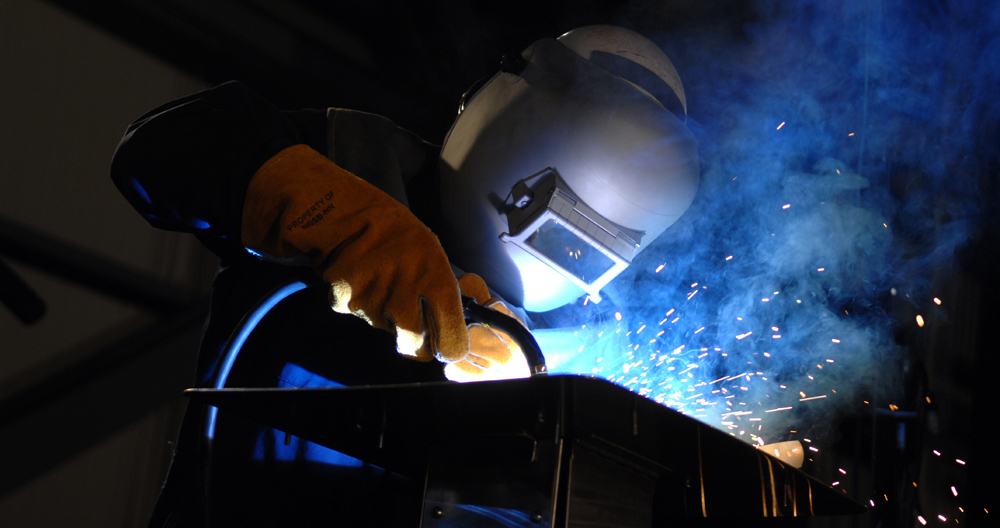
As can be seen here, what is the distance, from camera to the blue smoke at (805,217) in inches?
50.8

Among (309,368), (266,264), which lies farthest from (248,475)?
(266,264)

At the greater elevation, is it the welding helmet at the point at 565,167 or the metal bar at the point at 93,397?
the welding helmet at the point at 565,167

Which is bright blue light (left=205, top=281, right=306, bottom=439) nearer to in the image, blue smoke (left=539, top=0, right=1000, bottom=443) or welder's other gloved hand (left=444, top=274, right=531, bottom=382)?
welder's other gloved hand (left=444, top=274, right=531, bottom=382)

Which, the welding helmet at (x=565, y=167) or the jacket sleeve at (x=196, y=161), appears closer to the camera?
the jacket sleeve at (x=196, y=161)

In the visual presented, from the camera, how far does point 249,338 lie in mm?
940

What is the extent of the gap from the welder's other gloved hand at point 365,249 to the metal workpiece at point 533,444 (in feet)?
0.82

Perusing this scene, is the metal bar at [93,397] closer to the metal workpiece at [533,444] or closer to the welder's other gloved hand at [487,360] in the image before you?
the welder's other gloved hand at [487,360]

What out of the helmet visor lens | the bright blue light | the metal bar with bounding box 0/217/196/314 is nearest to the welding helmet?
the helmet visor lens

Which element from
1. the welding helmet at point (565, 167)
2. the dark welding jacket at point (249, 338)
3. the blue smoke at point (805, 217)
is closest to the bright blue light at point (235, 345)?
the dark welding jacket at point (249, 338)

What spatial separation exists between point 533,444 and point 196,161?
729 mm

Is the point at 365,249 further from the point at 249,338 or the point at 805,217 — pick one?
the point at 805,217

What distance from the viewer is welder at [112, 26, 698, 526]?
0.86 m

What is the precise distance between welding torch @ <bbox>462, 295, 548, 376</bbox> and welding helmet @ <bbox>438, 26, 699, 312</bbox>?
370 millimetres

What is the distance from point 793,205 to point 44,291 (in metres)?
1.96
